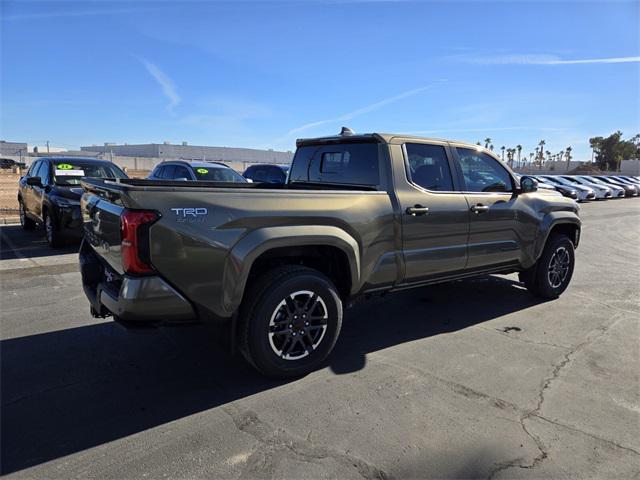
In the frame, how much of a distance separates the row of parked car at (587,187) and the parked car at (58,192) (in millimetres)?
21872

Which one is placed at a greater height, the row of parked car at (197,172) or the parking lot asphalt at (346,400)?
the row of parked car at (197,172)

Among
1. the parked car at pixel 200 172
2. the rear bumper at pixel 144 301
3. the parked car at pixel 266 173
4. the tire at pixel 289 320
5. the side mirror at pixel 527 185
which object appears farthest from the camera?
the parked car at pixel 266 173

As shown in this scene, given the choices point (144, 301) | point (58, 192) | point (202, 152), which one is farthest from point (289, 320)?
point (202, 152)

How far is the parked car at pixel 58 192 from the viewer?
8.07 meters

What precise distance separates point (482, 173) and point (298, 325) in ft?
9.46

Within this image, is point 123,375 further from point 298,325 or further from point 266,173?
point 266,173

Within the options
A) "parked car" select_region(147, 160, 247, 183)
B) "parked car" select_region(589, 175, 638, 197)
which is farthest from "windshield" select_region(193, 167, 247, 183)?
"parked car" select_region(589, 175, 638, 197)

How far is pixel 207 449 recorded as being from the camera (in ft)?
8.91

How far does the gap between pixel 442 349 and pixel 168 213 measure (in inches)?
110

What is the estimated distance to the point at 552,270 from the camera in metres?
5.98

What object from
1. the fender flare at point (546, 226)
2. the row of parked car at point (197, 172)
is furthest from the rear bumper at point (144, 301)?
the row of parked car at point (197, 172)

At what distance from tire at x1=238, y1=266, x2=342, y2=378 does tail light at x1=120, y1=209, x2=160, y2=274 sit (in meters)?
0.82

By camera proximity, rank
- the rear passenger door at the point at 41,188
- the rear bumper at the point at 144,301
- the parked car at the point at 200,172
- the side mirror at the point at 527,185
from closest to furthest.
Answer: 1. the rear bumper at the point at 144,301
2. the side mirror at the point at 527,185
3. the rear passenger door at the point at 41,188
4. the parked car at the point at 200,172

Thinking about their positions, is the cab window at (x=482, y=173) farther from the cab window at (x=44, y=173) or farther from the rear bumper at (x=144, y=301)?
the cab window at (x=44, y=173)
